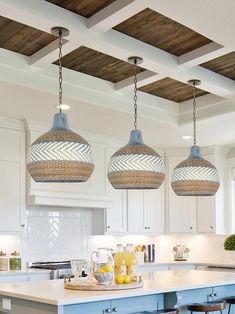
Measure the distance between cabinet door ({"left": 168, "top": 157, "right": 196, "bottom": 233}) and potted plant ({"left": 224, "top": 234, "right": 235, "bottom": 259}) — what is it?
61 cm

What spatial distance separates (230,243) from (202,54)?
3.40 m

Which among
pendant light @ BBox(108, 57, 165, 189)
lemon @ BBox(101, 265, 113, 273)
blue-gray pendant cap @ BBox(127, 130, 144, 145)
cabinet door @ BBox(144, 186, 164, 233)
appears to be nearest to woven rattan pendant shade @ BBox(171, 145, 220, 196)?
pendant light @ BBox(108, 57, 165, 189)

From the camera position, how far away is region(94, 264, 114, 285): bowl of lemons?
3633 millimetres

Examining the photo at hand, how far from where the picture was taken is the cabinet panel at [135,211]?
713 centimetres

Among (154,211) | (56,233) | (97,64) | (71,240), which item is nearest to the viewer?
(97,64)

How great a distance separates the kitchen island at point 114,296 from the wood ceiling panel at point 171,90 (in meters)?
2.02

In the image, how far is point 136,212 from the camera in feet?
23.7

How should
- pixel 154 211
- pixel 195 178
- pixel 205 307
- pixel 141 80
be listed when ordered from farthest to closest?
pixel 154 211 → pixel 141 80 → pixel 195 178 → pixel 205 307

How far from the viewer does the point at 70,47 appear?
4059 millimetres

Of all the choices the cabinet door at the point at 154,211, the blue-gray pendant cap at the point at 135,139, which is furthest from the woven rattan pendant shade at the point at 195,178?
the cabinet door at the point at 154,211

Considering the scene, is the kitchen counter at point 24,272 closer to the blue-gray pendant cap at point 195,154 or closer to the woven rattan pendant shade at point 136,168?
the woven rattan pendant shade at point 136,168

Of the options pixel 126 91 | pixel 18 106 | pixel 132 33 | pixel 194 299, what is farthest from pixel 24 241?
pixel 132 33

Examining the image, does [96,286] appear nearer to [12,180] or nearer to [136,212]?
[12,180]

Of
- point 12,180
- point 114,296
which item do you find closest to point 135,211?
point 12,180
